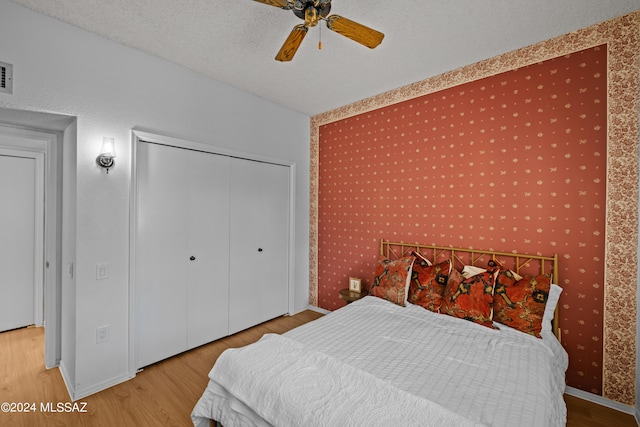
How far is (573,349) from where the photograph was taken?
208 cm

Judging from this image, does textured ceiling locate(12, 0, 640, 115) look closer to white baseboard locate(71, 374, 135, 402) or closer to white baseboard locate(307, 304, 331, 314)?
white baseboard locate(71, 374, 135, 402)

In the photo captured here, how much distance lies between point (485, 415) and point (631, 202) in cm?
183

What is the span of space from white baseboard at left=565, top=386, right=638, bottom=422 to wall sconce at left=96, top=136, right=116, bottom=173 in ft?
13.0

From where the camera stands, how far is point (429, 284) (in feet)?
8.17

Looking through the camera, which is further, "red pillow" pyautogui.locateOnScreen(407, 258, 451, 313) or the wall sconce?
"red pillow" pyautogui.locateOnScreen(407, 258, 451, 313)

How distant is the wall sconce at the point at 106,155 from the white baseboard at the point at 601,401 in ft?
13.0

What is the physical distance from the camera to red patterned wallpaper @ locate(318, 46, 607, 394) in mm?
2006

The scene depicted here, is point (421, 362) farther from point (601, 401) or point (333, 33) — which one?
point (333, 33)

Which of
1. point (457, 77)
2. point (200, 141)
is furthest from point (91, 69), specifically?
point (457, 77)

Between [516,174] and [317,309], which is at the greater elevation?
[516,174]

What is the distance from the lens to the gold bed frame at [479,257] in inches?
83.8

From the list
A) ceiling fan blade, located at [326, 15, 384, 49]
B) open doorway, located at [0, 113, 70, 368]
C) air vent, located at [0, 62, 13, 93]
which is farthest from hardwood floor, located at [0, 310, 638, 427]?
ceiling fan blade, located at [326, 15, 384, 49]

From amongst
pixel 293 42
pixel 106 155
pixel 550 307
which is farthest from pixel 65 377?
pixel 550 307

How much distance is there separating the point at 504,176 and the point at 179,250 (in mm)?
3005
